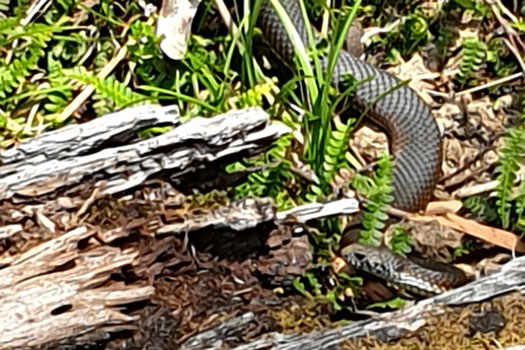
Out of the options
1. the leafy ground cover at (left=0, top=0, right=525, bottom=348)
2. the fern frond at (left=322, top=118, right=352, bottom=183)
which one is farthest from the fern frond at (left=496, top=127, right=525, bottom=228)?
the fern frond at (left=322, top=118, right=352, bottom=183)

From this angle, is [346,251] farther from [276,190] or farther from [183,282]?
[183,282]

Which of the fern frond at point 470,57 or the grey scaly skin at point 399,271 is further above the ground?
the fern frond at point 470,57

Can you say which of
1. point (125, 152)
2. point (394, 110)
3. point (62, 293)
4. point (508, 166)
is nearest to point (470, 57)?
point (394, 110)

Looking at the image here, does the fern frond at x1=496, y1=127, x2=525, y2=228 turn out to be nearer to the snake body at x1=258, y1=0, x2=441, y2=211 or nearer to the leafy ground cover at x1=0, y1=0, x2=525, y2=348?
the leafy ground cover at x1=0, y1=0, x2=525, y2=348

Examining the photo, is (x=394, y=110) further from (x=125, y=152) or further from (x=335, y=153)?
(x=125, y=152)

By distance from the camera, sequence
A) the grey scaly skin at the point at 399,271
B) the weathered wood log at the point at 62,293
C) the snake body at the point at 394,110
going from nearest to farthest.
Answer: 1. the weathered wood log at the point at 62,293
2. the grey scaly skin at the point at 399,271
3. the snake body at the point at 394,110

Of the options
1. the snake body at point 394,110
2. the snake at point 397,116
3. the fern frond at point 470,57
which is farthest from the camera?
the fern frond at point 470,57

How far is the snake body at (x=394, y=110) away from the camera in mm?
4871

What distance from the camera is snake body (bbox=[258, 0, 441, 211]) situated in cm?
487

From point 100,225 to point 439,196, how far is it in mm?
1800

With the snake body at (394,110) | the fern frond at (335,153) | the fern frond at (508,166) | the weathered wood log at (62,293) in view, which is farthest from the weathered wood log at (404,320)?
the snake body at (394,110)

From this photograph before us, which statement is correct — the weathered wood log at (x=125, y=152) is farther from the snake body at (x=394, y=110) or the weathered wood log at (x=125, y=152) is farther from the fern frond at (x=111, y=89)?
the snake body at (x=394, y=110)

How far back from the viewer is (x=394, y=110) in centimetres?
515

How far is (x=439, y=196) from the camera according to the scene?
15.5 feet
